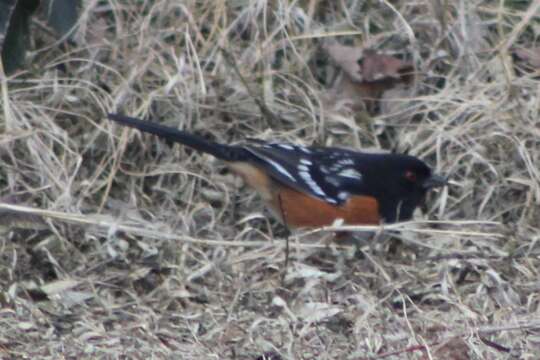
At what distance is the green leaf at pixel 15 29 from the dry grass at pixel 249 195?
0.14m

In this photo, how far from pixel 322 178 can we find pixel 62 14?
1134mm

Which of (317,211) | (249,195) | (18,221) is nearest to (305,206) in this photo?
(317,211)

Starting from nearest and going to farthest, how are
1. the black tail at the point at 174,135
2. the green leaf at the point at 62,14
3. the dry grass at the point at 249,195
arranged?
the dry grass at the point at 249,195 → the black tail at the point at 174,135 → the green leaf at the point at 62,14

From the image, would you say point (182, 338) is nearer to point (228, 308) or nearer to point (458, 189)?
point (228, 308)

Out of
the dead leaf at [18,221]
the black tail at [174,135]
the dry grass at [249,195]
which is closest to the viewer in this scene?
the dry grass at [249,195]

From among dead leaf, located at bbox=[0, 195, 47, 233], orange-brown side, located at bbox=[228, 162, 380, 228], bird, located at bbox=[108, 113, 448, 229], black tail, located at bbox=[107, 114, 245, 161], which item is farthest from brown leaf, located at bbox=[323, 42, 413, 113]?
dead leaf, located at bbox=[0, 195, 47, 233]

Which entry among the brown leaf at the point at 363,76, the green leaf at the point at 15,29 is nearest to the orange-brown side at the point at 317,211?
the brown leaf at the point at 363,76

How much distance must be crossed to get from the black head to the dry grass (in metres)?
0.11

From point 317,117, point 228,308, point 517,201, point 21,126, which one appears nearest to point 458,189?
point 517,201

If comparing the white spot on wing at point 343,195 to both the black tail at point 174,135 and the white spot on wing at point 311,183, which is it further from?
the black tail at point 174,135

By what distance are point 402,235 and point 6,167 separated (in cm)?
145

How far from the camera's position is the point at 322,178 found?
16.3 feet

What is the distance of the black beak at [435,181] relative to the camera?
492cm

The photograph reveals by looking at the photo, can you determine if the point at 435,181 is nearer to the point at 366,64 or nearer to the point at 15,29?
the point at 366,64
